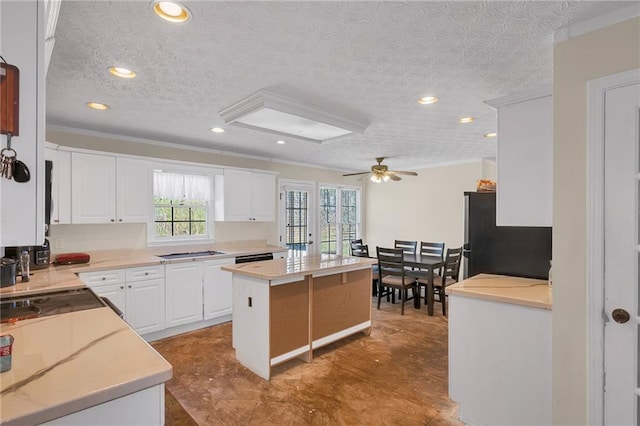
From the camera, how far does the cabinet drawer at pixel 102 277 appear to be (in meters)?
3.18

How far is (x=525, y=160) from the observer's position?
200cm

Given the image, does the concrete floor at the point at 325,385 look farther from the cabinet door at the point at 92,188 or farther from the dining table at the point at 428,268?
the cabinet door at the point at 92,188

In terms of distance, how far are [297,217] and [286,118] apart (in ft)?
10.6

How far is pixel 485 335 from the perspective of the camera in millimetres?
2076

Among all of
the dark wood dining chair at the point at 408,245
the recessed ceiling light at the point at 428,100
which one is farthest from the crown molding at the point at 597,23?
the dark wood dining chair at the point at 408,245

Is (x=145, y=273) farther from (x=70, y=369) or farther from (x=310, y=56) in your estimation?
(x=310, y=56)

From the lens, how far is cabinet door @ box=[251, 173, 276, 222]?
16.4ft

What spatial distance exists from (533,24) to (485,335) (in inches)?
71.5

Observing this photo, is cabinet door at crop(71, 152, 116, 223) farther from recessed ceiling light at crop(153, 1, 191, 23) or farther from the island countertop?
recessed ceiling light at crop(153, 1, 191, 23)

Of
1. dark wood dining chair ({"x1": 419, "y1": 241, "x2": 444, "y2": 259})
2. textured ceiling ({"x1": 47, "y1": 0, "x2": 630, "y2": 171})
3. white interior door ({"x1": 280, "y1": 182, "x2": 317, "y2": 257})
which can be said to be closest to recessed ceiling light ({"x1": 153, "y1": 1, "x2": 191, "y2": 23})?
textured ceiling ({"x1": 47, "y1": 0, "x2": 630, "y2": 171})

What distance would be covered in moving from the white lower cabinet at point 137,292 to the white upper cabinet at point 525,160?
11.5 feet

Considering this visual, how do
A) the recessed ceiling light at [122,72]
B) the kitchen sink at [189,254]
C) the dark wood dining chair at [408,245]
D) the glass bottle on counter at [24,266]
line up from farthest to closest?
the dark wood dining chair at [408,245] → the kitchen sink at [189,254] → the glass bottle on counter at [24,266] → the recessed ceiling light at [122,72]

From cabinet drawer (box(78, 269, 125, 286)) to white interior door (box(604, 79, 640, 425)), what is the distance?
398 centimetres

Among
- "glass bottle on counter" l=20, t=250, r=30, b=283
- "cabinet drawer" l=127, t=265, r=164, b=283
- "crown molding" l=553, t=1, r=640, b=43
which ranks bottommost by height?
"cabinet drawer" l=127, t=265, r=164, b=283
